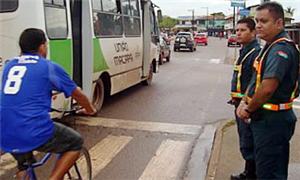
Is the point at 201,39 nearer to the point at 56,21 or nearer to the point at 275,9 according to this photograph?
the point at 56,21

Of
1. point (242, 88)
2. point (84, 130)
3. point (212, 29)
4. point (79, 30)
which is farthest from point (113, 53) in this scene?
point (212, 29)

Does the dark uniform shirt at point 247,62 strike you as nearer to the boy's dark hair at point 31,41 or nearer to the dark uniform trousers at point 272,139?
the dark uniform trousers at point 272,139

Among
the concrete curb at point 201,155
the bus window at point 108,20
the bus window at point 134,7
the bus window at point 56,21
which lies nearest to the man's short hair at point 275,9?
the concrete curb at point 201,155

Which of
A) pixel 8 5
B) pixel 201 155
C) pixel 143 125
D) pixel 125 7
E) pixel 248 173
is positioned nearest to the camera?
pixel 248 173

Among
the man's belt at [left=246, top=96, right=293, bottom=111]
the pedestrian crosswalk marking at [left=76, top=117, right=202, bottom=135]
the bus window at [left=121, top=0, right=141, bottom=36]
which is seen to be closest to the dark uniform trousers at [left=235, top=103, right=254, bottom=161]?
the man's belt at [left=246, top=96, right=293, bottom=111]

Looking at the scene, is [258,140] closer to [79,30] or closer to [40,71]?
[40,71]

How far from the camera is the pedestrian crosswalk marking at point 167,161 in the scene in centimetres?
603

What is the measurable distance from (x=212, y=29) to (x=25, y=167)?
132 metres

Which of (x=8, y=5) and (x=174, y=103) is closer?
(x=8, y=5)

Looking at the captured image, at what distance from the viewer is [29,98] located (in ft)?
12.2

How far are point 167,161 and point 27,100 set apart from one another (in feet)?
11.1

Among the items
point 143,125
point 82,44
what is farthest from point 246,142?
point 82,44

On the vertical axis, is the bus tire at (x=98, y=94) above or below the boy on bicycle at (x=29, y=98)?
below

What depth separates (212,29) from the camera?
133 metres
